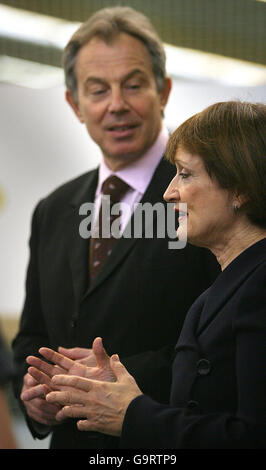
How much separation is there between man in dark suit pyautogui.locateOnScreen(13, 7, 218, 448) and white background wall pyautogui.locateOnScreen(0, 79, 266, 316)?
2747mm

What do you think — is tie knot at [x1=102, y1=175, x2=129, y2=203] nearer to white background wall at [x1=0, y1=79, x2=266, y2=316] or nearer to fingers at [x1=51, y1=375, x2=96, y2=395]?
fingers at [x1=51, y1=375, x2=96, y2=395]

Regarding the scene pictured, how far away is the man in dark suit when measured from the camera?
4.90ft

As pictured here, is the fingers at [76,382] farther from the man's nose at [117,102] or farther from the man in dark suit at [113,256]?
the man's nose at [117,102]

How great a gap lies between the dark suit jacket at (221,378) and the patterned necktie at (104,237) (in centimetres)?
45

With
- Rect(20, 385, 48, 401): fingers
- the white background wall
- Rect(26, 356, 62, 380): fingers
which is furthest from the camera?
the white background wall

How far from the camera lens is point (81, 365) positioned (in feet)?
4.39

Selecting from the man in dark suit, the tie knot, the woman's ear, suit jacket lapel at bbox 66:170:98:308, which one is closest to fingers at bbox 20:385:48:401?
the man in dark suit

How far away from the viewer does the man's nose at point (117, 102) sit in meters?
1.70

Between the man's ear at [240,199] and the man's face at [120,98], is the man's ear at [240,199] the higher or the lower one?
the lower one

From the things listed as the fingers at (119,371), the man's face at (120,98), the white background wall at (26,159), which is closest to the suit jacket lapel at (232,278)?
the fingers at (119,371)

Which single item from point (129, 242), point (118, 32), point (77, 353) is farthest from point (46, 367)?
point (118, 32)

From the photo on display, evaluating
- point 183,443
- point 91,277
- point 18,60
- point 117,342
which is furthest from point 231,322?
point 18,60

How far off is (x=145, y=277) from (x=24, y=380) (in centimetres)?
41

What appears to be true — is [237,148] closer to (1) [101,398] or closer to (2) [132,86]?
(1) [101,398]
